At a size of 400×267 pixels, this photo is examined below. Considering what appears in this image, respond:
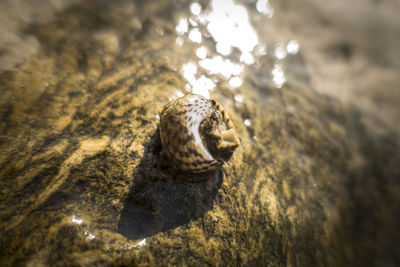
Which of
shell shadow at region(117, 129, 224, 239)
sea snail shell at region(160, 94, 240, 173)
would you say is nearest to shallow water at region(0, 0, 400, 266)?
shell shadow at region(117, 129, 224, 239)

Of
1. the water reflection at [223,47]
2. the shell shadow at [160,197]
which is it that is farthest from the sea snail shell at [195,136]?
the water reflection at [223,47]

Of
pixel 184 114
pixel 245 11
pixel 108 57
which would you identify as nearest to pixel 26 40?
pixel 108 57

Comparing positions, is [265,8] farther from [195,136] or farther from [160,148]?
[160,148]

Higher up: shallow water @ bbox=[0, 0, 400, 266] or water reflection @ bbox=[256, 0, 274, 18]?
water reflection @ bbox=[256, 0, 274, 18]

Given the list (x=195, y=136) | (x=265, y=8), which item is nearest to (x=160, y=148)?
(x=195, y=136)

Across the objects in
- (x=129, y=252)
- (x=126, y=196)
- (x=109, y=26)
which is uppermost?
(x=109, y=26)

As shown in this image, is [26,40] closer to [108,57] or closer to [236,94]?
[108,57]

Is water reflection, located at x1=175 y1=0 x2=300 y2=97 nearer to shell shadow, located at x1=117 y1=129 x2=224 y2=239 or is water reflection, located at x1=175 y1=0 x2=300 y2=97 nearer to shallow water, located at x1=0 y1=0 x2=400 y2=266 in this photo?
shallow water, located at x1=0 y1=0 x2=400 y2=266

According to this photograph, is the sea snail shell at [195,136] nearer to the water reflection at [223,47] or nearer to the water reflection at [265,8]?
the water reflection at [223,47]
